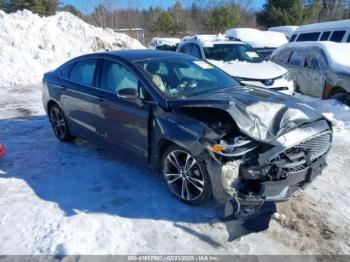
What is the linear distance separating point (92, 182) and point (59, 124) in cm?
207

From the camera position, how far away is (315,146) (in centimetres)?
391

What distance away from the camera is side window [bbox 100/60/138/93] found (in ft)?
15.6

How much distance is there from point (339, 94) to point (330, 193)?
4694 mm

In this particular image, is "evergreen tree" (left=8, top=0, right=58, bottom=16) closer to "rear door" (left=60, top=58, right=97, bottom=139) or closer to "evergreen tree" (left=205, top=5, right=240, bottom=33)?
"evergreen tree" (left=205, top=5, right=240, bottom=33)

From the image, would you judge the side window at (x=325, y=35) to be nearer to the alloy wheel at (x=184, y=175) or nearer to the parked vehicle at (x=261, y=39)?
the parked vehicle at (x=261, y=39)

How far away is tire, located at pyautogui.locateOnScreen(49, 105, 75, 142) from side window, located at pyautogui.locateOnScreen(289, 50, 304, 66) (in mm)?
6535

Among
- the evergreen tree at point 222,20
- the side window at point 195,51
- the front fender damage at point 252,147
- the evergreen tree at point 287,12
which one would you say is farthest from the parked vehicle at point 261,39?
the evergreen tree at point 222,20

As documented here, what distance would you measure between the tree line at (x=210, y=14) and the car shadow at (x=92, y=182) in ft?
119

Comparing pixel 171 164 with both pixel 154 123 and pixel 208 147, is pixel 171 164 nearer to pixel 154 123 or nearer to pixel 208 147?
pixel 154 123

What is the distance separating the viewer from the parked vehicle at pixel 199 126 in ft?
11.7

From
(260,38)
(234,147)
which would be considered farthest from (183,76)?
(260,38)

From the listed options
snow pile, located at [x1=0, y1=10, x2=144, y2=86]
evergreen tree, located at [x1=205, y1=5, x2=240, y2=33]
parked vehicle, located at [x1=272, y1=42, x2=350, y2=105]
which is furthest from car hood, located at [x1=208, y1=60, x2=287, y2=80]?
evergreen tree, located at [x1=205, y1=5, x2=240, y2=33]

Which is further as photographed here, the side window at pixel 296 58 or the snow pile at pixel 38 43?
the snow pile at pixel 38 43

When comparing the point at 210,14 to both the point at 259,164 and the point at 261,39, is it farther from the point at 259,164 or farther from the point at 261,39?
the point at 259,164
